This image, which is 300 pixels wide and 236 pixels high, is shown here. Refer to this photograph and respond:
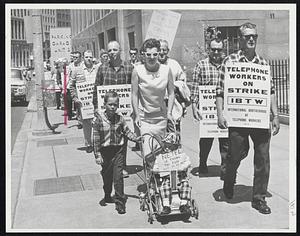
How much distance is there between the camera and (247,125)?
199 inches

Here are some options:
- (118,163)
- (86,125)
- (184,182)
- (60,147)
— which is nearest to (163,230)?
(184,182)

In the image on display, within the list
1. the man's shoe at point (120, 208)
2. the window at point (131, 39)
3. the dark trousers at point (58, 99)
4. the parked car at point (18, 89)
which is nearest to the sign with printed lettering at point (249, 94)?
the man's shoe at point (120, 208)

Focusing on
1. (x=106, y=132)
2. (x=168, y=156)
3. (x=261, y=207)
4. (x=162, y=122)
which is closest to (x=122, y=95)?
(x=162, y=122)

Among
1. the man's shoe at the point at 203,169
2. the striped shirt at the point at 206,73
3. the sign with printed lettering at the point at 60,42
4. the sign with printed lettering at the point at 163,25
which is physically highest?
the sign with printed lettering at the point at 60,42

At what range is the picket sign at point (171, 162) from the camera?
4.83m

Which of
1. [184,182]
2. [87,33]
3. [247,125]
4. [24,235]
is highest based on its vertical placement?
[87,33]

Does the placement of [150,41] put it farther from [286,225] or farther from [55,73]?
[55,73]

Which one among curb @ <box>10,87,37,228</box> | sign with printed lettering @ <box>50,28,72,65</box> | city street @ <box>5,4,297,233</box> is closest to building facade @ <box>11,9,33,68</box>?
sign with printed lettering @ <box>50,28,72,65</box>

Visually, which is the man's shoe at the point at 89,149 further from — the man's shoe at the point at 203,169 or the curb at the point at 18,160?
the man's shoe at the point at 203,169

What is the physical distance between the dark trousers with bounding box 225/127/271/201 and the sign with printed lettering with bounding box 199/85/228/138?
1.00 metres

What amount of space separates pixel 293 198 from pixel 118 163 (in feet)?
6.23

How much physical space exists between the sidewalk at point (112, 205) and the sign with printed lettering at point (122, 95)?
37.6 inches

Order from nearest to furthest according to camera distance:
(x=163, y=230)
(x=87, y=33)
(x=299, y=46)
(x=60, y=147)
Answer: (x=163, y=230) < (x=299, y=46) < (x=60, y=147) < (x=87, y=33)

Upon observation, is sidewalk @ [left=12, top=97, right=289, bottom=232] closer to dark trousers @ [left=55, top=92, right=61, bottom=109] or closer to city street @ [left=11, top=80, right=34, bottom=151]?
city street @ [left=11, top=80, right=34, bottom=151]
